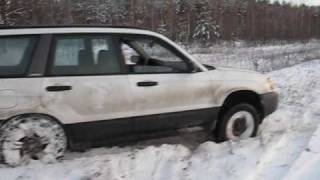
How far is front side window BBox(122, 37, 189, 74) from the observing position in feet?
25.8

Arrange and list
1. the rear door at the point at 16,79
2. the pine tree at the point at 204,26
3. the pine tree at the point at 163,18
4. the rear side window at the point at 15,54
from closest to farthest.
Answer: the rear door at the point at 16,79
the rear side window at the point at 15,54
the pine tree at the point at 163,18
the pine tree at the point at 204,26

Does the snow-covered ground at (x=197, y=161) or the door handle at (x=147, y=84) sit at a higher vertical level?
the door handle at (x=147, y=84)

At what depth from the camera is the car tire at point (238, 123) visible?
839 centimetres

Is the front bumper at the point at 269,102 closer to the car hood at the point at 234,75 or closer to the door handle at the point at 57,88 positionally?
the car hood at the point at 234,75

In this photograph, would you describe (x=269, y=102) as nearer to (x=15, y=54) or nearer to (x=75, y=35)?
(x=75, y=35)

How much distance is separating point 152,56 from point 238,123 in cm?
157

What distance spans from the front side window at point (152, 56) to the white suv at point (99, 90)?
0.5 inches

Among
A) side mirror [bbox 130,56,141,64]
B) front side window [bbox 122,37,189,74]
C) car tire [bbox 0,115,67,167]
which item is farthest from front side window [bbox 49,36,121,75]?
car tire [bbox 0,115,67,167]

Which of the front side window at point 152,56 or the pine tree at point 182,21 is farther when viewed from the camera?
the pine tree at point 182,21

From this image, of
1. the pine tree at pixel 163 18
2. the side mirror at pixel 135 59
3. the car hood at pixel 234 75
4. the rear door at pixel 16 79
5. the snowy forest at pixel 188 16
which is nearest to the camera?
the rear door at pixel 16 79

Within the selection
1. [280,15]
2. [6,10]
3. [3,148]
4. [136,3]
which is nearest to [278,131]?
[3,148]

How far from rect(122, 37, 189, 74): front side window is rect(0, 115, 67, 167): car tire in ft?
4.52

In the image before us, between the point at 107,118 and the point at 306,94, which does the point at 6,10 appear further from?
the point at 107,118

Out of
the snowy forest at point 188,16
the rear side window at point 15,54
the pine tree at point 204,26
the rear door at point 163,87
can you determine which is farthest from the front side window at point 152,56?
the pine tree at point 204,26
